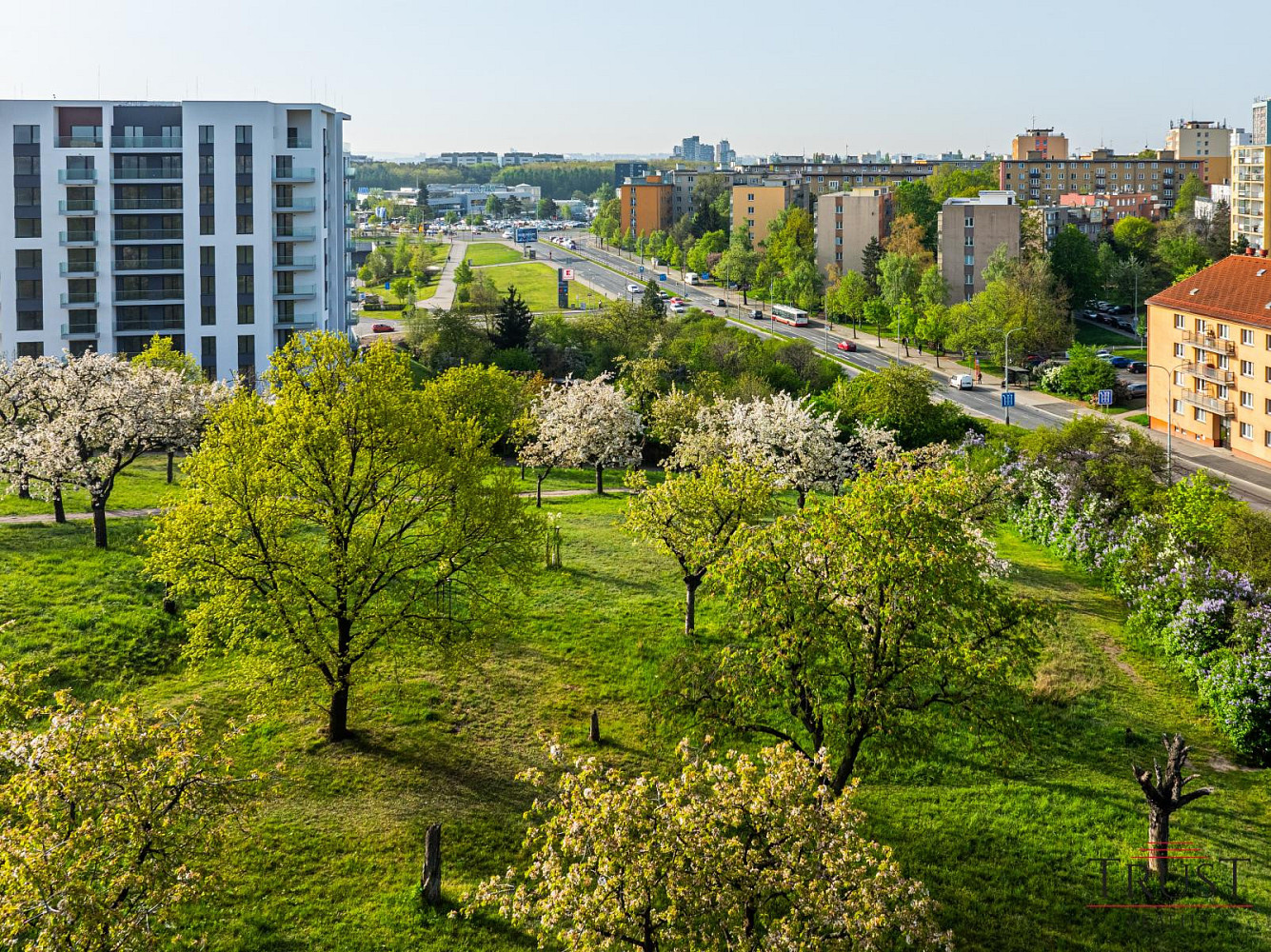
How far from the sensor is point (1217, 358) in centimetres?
6469

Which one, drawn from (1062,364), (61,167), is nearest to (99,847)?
(61,167)

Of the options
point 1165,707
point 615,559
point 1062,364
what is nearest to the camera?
point 1165,707

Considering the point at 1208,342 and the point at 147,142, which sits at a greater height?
the point at 147,142

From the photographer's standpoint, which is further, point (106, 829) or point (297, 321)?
point (297, 321)

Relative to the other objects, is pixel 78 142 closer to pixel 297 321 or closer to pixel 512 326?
pixel 297 321

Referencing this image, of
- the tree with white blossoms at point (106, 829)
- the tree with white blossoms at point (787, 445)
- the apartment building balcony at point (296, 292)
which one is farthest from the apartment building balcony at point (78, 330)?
the tree with white blossoms at point (106, 829)

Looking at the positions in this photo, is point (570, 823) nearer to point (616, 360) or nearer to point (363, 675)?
point (363, 675)

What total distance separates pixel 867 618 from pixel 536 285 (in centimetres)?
13445

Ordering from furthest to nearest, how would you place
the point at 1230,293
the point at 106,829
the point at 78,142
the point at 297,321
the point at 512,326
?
1. the point at 512,326
2. the point at 297,321
3. the point at 78,142
4. the point at 1230,293
5. the point at 106,829

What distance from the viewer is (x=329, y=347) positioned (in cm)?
2700

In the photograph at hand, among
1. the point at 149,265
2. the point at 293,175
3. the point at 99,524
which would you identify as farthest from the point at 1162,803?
the point at 149,265

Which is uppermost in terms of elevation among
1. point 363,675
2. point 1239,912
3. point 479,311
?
point 479,311

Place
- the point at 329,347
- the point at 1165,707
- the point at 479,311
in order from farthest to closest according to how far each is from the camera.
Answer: the point at 479,311, the point at 1165,707, the point at 329,347

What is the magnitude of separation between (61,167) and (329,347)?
52831 millimetres
